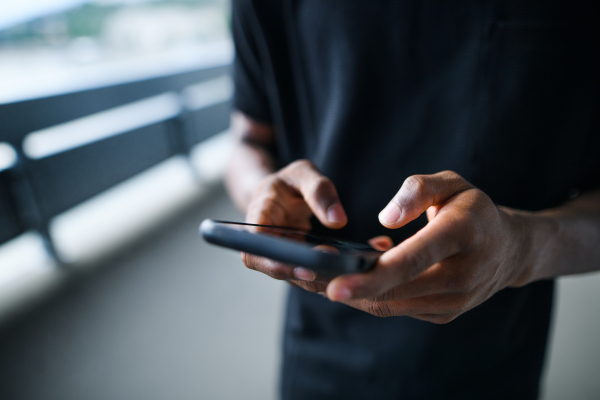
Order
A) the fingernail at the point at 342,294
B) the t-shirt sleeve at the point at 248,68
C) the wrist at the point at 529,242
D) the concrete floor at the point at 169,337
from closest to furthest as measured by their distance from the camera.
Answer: the fingernail at the point at 342,294 → the wrist at the point at 529,242 → the t-shirt sleeve at the point at 248,68 → the concrete floor at the point at 169,337

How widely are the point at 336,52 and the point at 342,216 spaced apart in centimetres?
30

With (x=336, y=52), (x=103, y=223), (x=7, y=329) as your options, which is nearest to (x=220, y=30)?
(x=103, y=223)

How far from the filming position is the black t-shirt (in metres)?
0.50

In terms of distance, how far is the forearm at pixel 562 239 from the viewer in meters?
0.44

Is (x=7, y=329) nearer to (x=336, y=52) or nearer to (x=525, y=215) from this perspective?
(x=336, y=52)

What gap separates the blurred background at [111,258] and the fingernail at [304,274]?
142 cm

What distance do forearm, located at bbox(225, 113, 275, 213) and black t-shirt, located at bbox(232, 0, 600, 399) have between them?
0.09 m

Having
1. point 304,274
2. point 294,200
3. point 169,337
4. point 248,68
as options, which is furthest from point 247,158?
point 169,337

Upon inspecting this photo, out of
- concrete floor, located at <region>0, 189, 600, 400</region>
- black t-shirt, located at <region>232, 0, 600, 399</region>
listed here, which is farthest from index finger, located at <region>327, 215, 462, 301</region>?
concrete floor, located at <region>0, 189, 600, 400</region>

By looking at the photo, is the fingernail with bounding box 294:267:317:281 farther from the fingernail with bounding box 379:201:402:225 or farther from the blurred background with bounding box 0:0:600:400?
the blurred background with bounding box 0:0:600:400

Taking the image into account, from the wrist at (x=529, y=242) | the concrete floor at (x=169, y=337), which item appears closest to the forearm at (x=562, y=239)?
the wrist at (x=529, y=242)

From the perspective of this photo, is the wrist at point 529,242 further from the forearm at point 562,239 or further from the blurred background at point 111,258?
the blurred background at point 111,258

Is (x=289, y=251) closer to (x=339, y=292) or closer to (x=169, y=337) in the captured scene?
(x=339, y=292)

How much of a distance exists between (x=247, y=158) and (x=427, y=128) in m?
0.41
